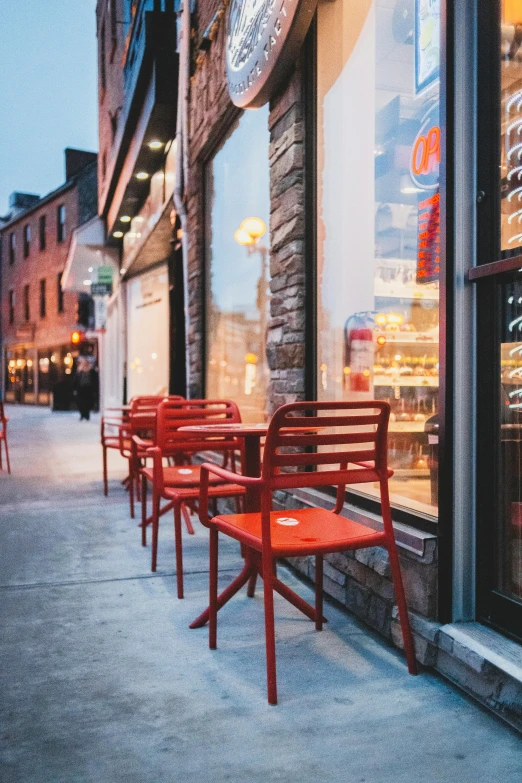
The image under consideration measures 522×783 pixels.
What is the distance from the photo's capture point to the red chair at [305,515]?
101 inches

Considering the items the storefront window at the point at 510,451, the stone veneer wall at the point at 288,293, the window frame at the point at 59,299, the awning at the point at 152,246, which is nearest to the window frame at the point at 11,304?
the window frame at the point at 59,299

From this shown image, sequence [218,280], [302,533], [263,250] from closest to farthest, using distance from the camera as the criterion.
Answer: [302,533]
[263,250]
[218,280]

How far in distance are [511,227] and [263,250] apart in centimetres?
360

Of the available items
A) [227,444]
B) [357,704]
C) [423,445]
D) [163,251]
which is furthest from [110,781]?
[163,251]

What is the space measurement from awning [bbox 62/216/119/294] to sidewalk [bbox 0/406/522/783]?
46.2ft

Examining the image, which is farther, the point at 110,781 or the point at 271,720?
the point at 271,720

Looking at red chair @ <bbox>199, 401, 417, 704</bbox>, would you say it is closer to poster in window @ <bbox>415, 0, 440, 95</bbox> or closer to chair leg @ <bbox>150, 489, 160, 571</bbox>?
chair leg @ <bbox>150, 489, 160, 571</bbox>

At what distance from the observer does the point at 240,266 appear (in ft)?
21.9

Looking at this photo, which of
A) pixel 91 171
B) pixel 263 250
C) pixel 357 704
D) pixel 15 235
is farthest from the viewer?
pixel 15 235

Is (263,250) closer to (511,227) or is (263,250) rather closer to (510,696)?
(511,227)

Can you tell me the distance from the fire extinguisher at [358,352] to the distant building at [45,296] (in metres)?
22.2

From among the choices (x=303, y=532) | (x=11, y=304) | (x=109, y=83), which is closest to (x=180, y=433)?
(x=303, y=532)

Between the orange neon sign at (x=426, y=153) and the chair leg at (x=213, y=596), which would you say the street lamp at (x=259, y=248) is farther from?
the chair leg at (x=213, y=596)

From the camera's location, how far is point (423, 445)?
3723 mm
